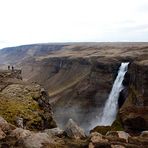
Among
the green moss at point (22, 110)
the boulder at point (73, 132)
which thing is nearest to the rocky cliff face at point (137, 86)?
the green moss at point (22, 110)

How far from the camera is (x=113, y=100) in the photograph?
8638 centimetres

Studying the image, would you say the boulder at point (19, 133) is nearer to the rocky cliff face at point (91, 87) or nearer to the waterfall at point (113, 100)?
the rocky cliff face at point (91, 87)

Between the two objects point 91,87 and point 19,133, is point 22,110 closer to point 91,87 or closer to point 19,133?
point 19,133

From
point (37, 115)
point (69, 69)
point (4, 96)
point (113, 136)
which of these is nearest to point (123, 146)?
point (113, 136)

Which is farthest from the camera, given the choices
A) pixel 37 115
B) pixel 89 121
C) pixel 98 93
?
pixel 98 93

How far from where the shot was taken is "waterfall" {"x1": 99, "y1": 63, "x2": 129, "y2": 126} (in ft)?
267

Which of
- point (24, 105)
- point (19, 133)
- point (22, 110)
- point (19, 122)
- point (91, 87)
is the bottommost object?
point (91, 87)

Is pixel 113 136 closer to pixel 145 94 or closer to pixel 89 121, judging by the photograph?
pixel 145 94

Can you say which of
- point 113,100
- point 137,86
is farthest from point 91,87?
point 137,86

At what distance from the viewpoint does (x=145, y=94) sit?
76.2 m

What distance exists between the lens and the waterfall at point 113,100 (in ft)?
267

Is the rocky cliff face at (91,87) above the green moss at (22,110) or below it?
below

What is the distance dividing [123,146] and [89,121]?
70979 mm

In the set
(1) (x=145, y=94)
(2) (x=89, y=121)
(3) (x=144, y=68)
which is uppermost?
(3) (x=144, y=68)
